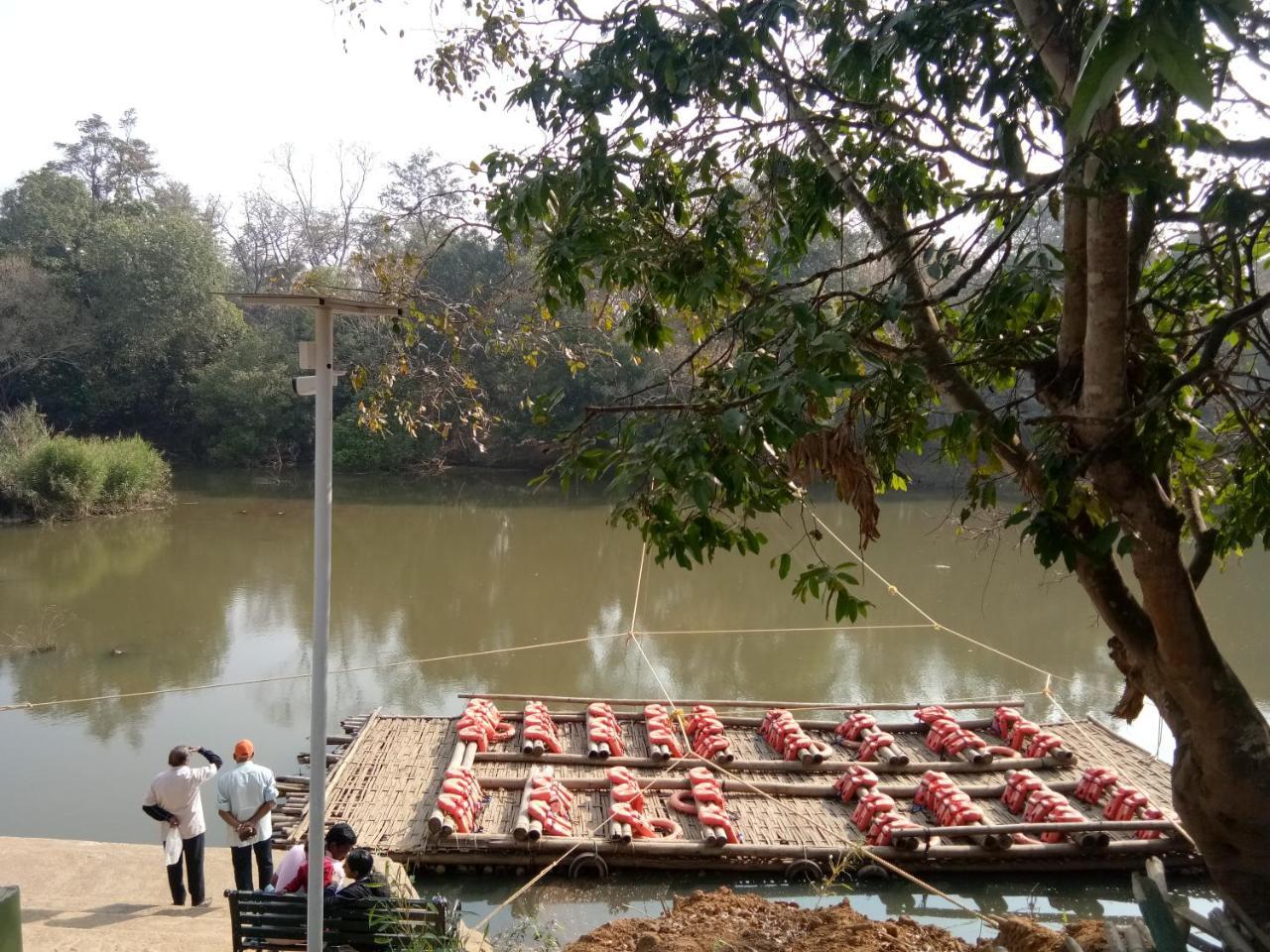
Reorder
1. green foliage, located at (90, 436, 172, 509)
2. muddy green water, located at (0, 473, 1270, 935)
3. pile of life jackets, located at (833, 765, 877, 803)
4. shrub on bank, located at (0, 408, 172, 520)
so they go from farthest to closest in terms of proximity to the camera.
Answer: green foliage, located at (90, 436, 172, 509), shrub on bank, located at (0, 408, 172, 520), muddy green water, located at (0, 473, 1270, 935), pile of life jackets, located at (833, 765, 877, 803)

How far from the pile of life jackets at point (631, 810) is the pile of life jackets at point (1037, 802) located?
6.08 feet

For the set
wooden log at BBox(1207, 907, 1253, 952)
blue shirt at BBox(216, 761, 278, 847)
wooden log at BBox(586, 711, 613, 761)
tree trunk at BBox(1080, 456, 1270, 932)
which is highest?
tree trunk at BBox(1080, 456, 1270, 932)

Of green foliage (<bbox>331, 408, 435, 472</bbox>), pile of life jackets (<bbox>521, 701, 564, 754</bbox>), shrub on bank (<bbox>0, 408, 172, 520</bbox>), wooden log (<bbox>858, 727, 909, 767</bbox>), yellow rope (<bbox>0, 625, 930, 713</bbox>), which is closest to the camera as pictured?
wooden log (<bbox>858, 727, 909, 767</bbox>)

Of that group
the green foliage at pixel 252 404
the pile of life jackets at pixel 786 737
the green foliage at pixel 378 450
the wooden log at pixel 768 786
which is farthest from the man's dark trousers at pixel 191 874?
the green foliage at pixel 252 404

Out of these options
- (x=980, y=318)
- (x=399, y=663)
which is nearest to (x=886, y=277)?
(x=980, y=318)

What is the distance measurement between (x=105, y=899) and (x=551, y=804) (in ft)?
6.90

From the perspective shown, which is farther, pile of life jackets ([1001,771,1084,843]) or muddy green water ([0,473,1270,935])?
muddy green water ([0,473,1270,935])

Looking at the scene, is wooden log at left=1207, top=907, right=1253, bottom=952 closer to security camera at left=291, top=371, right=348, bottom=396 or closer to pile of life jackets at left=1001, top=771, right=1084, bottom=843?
pile of life jackets at left=1001, top=771, right=1084, bottom=843

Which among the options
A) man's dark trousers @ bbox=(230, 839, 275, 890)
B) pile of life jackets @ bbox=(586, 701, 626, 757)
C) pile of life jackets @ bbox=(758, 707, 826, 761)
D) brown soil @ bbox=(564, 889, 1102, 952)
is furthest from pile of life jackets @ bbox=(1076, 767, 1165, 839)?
man's dark trousers @ bbox=(230, 839, 275, 890)

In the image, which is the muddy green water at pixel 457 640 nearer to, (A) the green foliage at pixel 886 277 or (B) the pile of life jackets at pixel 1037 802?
(B) the pile of life jackets at pixel 1037 802

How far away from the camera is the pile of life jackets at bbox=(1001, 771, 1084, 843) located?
17.7ft

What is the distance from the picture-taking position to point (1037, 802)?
18.3 ft

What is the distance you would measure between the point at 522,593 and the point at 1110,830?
326 inches

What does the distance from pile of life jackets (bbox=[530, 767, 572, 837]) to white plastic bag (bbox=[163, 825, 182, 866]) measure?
65.6 inches
